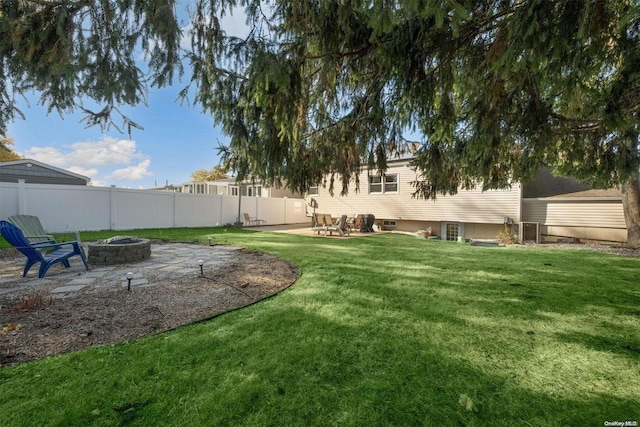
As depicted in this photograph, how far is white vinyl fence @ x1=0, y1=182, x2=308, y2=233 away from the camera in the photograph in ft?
35.4

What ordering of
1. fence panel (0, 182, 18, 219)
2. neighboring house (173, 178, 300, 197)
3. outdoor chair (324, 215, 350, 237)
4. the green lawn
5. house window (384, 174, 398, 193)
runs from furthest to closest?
neighboring house (173, 178, 300, 197), house window (384, 174, 398, 193), outdoor chair (324, 215, 350, 237), fence panel (0, 182, 18, 219), the green lawn

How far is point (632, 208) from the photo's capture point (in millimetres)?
9992

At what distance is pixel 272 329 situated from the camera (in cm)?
295

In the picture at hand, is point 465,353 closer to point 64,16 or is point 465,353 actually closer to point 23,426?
point 23,426

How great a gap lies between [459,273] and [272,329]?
13.1 feet

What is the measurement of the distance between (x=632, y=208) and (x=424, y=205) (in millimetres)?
7336

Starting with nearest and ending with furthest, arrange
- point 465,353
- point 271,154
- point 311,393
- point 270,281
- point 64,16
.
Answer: point 311,393, point 465,353, point 64,16, point 271,154, point 270,281

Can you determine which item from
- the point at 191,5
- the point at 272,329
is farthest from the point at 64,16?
the point at 272,329

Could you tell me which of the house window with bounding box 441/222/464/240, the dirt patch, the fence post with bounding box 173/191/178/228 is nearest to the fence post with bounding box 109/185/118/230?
the fence post with bounding box 173/191/178/228

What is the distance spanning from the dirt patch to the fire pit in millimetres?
1967

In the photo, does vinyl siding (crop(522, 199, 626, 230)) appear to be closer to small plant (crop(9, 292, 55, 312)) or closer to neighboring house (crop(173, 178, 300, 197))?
neighboring house (crop(173, 178, 300, 197))

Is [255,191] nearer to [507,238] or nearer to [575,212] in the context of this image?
[507,238]

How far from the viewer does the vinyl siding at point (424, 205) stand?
12984 mm

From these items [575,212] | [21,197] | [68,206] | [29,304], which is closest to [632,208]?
[575,212]
